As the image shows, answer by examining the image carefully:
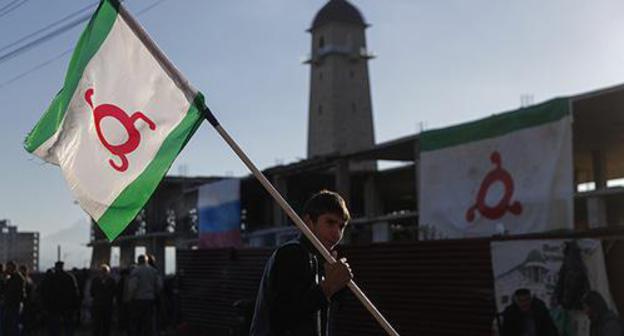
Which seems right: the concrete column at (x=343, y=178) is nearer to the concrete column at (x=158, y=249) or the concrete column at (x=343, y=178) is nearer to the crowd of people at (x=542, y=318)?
the crowd of people at (x=542, y=318)

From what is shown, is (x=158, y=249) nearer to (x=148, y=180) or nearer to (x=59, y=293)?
(x=59, y=293)

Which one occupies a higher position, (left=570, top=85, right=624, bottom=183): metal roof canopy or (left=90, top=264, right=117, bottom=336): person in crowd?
(left=570, top=85, right=624, bottom=183): metal roof canopy

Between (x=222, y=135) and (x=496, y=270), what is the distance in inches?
289

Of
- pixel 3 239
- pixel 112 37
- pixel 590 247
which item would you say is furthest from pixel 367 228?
pixel 3 239

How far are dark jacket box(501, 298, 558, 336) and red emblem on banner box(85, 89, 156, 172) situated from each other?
19.7 ft

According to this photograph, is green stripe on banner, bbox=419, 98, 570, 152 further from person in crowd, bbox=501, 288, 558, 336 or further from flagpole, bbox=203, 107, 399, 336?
flagpole, bbox=203, 107, 399, 336

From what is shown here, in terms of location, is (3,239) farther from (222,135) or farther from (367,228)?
(222,135)

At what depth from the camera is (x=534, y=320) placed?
32.7 feet

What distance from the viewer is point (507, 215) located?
14883mm

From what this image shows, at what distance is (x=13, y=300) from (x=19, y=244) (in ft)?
106

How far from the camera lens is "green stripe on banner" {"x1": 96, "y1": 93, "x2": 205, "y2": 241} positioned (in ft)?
18.0

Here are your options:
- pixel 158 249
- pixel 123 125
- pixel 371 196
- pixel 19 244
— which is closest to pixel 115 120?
pixel 123 125

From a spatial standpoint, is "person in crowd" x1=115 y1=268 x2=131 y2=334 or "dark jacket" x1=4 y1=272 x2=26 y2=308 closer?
"dark jacket" x1=4 y1=272 x2=26 y2=308

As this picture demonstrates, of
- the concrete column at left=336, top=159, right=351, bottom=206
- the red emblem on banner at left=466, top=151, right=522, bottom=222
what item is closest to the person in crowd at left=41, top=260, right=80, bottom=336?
the concrete column at left=336, top=159, right=351, bottom=206
